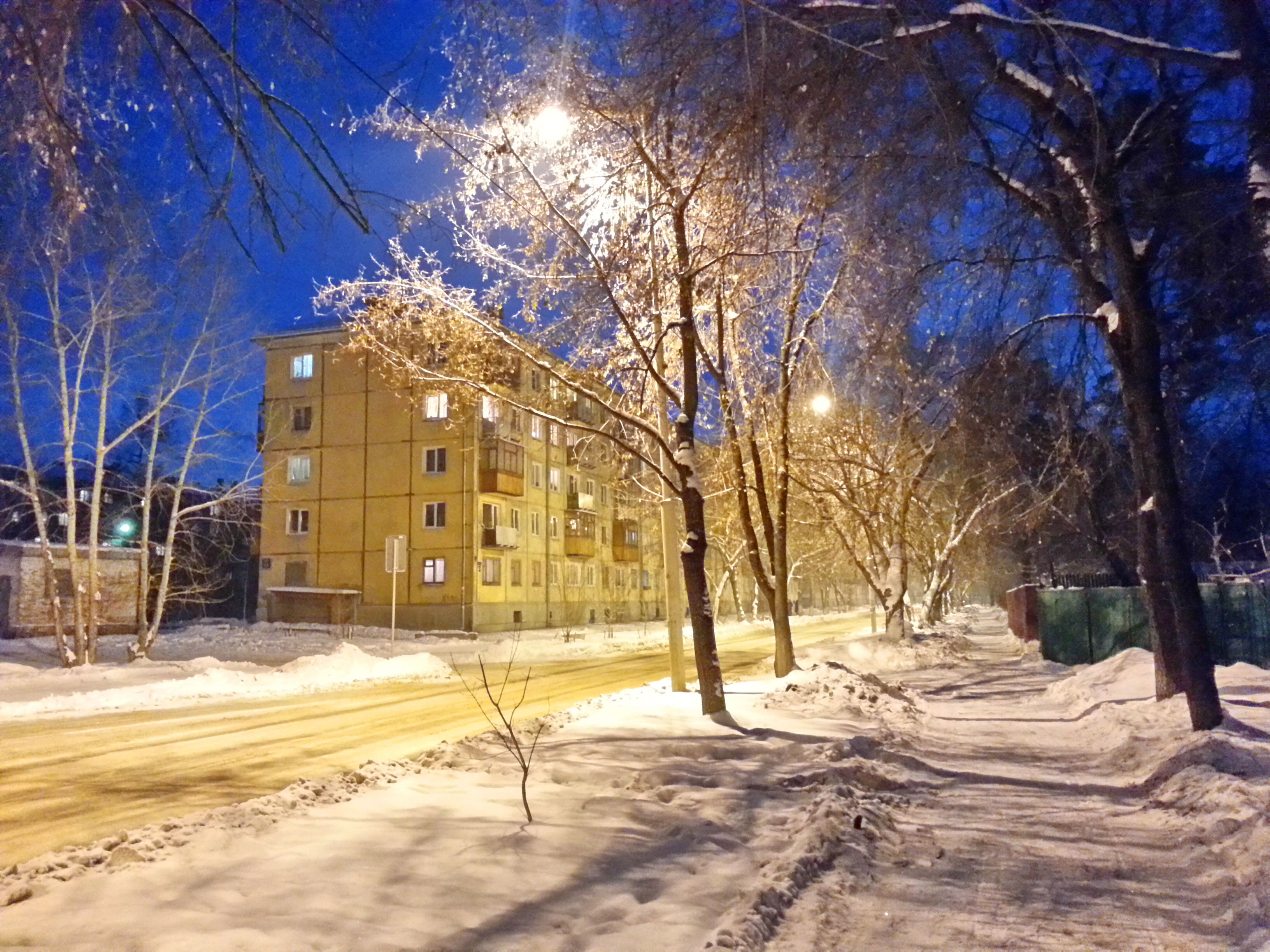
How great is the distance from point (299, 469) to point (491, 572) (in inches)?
437

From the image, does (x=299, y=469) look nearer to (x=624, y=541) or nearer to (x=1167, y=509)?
(x=624, y=541)

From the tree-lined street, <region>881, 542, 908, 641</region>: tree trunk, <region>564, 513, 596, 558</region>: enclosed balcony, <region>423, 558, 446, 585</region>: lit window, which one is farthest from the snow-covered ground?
<region>564, 513, 596, 558</region>: enclosed balcony

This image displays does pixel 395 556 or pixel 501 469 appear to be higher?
pixel 501 469

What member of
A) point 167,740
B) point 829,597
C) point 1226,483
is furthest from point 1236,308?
point 829,597

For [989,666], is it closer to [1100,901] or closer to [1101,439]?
[1101,439]

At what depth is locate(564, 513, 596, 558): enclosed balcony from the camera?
56344 mm

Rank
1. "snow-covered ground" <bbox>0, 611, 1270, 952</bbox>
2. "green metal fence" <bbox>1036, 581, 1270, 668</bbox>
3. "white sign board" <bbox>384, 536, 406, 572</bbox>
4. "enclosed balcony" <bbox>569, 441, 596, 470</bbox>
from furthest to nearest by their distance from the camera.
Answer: "white sign board" <bbox>384, 536, 406, 572</bbox>
"green metal fence" <bbox>1036, 581, 1270, 668</bbox>
"enclosed balcony" <bbox>569, 441, 596, 470</bbox>
"snow-covered ground" <bbox>0, 611, 1270, 952</bbox>

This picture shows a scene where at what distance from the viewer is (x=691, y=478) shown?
500 inches

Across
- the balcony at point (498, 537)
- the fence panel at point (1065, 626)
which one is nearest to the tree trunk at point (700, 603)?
the fence panel at point (1065, 626)

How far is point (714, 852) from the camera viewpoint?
6816mm

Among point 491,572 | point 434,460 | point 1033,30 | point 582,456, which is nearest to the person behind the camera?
point 1033,30

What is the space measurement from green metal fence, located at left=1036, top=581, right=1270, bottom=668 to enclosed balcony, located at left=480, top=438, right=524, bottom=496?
24984 mm

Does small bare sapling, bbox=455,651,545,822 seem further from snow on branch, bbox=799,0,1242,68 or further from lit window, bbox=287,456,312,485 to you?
lit window, bbox=287,456,312,485

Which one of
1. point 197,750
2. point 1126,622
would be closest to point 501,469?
point 1126,622
